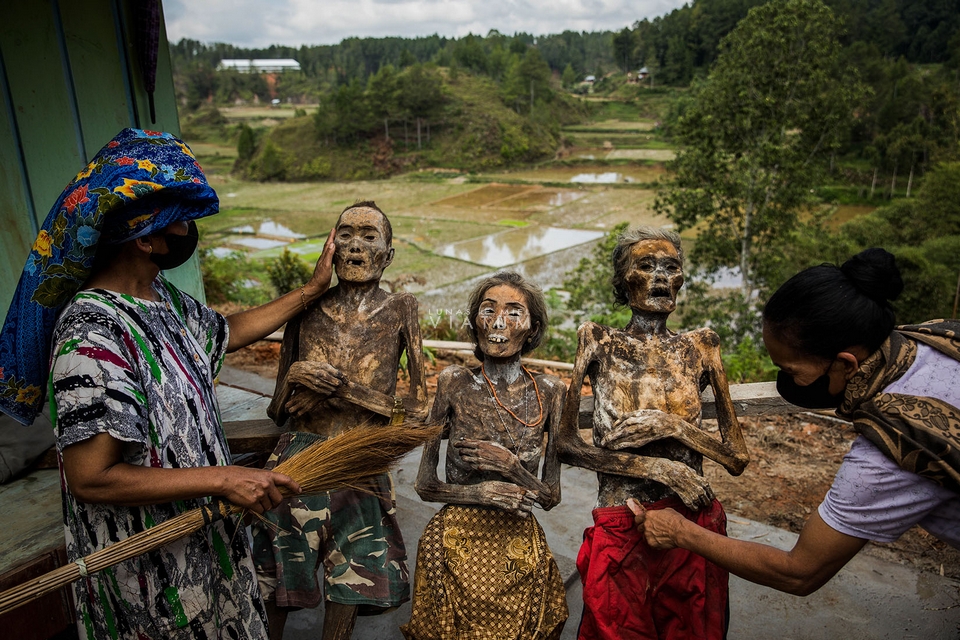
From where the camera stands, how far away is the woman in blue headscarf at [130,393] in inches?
79.2

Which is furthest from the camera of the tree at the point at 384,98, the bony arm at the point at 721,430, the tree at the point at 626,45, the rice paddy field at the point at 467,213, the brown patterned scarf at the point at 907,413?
the tree at the point at 626,45

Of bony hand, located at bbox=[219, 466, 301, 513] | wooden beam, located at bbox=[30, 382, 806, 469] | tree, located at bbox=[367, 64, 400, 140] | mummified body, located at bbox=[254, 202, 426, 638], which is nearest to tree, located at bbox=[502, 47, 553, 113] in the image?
tree, located at bbox=[367, 64, 400, 140]

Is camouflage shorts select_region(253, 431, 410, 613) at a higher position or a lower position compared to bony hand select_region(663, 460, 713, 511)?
lower

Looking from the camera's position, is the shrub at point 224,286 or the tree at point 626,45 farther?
the tree at point 626,45

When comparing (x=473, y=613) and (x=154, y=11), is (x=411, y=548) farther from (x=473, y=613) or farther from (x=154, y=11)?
(x=154, y=11)

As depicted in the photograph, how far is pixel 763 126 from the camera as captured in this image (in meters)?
14.5

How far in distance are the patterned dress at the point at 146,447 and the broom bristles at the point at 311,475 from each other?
0.45ft

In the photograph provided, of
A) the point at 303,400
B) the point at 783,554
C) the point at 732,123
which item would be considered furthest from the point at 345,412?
the point at 732,123

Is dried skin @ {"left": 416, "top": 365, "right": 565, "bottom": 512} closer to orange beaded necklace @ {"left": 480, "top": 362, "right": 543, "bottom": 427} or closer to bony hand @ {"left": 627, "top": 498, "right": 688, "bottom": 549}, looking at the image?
orange beaded necklace @ {"left": 480, "top": 362, "right": 543, "bottom": 427}

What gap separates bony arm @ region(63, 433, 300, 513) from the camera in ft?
6.52

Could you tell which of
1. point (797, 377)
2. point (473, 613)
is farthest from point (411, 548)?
point (797, 377)

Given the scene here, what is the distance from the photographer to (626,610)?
278 cm

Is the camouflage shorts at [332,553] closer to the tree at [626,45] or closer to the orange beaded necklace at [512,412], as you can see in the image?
the orange beaded necklace at [512,412]

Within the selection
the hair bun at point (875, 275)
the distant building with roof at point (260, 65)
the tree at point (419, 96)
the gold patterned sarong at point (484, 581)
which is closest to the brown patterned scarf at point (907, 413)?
the hair bun at point (875, 275)
